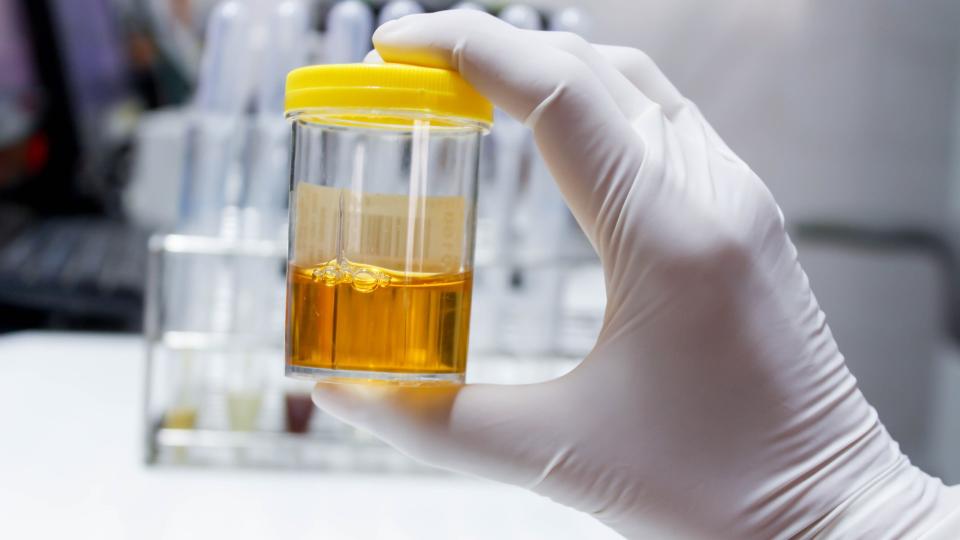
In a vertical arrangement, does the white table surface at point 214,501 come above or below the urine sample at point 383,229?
below

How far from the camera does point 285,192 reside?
3.57 ft

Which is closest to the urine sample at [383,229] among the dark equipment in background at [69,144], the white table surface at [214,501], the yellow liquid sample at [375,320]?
the yellow liquid sample at [375,320]

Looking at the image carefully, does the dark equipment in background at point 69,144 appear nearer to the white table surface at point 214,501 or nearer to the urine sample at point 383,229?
the white table surface at point 214,501

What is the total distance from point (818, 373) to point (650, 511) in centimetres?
19

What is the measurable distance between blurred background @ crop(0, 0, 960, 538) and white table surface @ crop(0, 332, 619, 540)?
0.01 meters

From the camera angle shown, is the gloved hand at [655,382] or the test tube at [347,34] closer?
the gloved hand at [655,382]

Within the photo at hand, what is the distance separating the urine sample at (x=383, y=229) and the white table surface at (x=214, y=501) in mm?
416

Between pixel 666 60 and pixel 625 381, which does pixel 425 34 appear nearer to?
pixel 625 381

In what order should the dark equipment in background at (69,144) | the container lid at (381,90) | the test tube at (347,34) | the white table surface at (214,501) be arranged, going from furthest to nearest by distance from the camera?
the dark equipment in background at (69,144), the test tube at (347,34), the white table surface at (214,501), the container lid at (381,90)

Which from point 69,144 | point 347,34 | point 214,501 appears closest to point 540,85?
point 347,34

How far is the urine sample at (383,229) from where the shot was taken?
515 millimetres

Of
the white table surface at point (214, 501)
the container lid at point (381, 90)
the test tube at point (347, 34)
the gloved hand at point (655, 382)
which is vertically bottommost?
the white table surface at point (214, 501)

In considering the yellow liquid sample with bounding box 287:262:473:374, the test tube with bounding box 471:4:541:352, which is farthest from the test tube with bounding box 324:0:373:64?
the yellow liquid sample with bounding box 287:262:473:374

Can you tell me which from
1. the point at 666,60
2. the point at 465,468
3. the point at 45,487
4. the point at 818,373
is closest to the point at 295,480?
the point at 45,487
